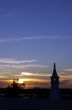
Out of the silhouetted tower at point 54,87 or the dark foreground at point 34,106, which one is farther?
the silhouetted tower at point 54,87

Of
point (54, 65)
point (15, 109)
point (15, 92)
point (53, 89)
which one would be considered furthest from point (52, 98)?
point (15, 109)

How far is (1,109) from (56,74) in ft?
71.6

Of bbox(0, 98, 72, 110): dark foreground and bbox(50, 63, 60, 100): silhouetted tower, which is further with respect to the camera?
bbox(50, 63, 60, 100): silhouetted tower

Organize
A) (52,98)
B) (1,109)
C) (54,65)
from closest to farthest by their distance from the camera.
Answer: (1,109) < (52,98) < (54,65)

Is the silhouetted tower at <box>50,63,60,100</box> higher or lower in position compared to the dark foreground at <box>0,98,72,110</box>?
higher

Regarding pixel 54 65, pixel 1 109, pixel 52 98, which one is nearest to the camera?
pixel 1 109

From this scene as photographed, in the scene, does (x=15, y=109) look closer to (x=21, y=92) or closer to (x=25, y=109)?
(x=25, y=109)

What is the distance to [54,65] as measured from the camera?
51406mm

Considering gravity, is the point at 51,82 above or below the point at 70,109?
above

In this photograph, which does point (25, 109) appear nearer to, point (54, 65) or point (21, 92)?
point (54, 65)

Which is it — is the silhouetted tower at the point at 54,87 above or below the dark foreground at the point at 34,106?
above

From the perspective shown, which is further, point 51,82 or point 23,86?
point 23,86

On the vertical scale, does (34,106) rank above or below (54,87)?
below

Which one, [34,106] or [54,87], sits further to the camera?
[54,87]
